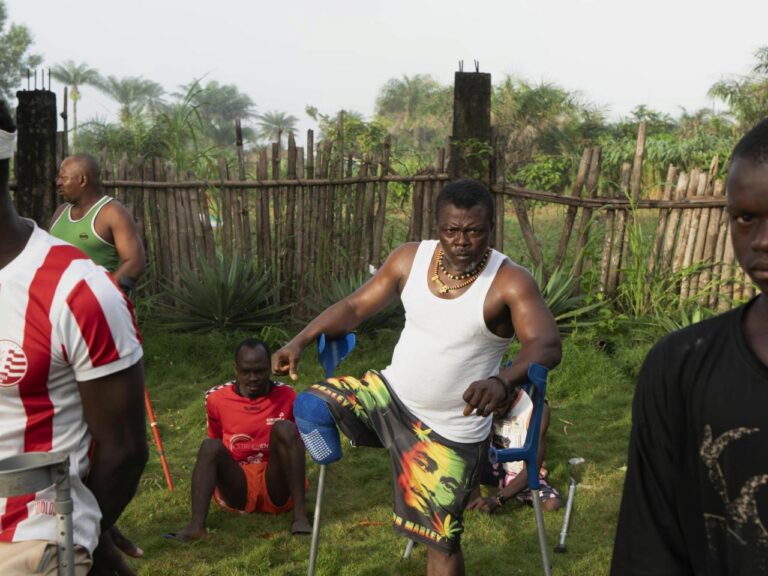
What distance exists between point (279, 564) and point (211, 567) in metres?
0.33

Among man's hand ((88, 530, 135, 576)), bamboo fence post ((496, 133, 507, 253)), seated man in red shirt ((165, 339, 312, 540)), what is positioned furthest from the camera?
bamboo fence post ((496, 133, 507, 253))

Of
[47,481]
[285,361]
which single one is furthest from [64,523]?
[285,361]

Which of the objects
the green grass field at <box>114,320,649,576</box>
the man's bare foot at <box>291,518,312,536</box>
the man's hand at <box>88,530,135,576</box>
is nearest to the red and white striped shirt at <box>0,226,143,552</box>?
the man's hand at <box>88,530,135,576</box>

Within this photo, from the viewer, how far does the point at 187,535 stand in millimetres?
5273

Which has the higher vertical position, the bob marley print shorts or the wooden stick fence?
the wooden stick fence

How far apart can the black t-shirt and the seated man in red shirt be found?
3.72 metres

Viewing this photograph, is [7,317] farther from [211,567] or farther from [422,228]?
[422,228]

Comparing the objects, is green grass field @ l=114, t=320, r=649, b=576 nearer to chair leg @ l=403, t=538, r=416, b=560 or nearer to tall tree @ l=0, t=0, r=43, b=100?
chair leg @ l=403, t=538, r=416, b=560

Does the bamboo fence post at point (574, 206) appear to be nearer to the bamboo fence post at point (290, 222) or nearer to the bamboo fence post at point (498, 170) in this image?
the bamboo fence post at point (498, 170)

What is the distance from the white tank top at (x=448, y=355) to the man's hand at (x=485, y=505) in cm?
176

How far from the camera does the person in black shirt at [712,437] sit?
1.59 meters

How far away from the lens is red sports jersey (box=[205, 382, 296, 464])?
555 cm

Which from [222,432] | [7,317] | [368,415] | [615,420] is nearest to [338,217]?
[615,420]

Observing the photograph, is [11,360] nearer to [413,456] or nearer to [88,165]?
[413,456]
